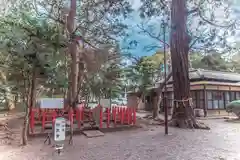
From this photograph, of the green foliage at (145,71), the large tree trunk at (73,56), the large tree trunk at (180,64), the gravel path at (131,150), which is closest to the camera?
the gravel path at (131,150)

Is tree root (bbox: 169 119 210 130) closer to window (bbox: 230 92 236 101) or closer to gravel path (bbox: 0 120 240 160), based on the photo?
gravel path (bbox: 0 120 240 160)

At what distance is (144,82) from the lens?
15.7 metres

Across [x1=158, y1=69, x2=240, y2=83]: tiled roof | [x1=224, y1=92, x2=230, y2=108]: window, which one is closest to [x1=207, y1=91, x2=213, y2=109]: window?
[x1=158, y1=69, x2=240, y2=83]: tiled roof

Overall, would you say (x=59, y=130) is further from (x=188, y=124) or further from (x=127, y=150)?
(x=188, y=124)

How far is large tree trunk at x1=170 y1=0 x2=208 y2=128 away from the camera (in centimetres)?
835

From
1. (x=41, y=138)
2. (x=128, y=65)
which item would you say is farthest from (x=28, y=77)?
(x=128, y=65)

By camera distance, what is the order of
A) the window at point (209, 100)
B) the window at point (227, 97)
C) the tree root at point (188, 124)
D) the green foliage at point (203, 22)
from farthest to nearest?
the window at point (227, 97), the window at point (209, 100), the green foliage at point (203, 22), the tree root at point (188, 124)

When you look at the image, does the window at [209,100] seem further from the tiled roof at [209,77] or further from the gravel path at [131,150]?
the gravel path at [131,150]

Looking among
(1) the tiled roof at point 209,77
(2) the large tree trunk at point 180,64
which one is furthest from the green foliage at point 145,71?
(2) the large tree trunk at point 180,64

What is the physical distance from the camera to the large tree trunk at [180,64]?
8.35 m

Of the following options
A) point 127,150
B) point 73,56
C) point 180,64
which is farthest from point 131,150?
point 73,56

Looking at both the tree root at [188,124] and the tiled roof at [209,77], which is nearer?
the tree root at [188,124]

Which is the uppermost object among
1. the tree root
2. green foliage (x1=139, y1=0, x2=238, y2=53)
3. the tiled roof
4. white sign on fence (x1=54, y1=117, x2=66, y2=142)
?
green foliage (x1=139, y1=0, x2=238, y2=53)

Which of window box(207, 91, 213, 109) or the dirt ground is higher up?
window box(207, 91, 213, 109)
